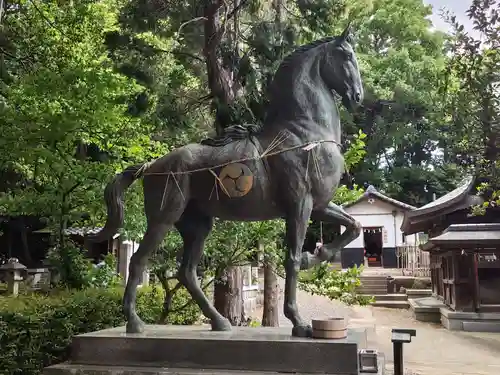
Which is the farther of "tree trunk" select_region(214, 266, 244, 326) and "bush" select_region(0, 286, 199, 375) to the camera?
"tree trunk" select_region(214, 266, 244, 326)

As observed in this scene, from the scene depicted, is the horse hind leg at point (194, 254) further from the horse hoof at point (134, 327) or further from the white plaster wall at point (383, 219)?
the white plaster wall at point (383, 219)

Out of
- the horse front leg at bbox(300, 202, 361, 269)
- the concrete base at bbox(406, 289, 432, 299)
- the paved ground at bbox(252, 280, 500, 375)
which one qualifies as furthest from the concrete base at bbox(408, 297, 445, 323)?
the horse front leg at bbox(300, 202, 361, 269)

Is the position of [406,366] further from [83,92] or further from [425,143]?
[425,143]

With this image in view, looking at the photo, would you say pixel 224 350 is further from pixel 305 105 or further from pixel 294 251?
pixel 305 105

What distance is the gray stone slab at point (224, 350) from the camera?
11.7 feet

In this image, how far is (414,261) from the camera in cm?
2348

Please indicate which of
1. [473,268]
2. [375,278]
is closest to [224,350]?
[473,268]

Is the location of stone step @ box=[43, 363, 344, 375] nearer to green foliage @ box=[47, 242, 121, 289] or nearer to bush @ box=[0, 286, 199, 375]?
bush @ box=[0, 286, 199, 375]

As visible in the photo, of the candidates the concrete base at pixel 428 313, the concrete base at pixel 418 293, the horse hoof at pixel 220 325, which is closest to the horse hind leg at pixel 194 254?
the horse hoof at pixel 220 325

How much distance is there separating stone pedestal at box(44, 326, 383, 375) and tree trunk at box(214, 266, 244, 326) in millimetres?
3451

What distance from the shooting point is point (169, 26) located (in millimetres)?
8414

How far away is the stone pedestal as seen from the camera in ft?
11.7

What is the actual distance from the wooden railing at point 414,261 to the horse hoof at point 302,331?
19.8m

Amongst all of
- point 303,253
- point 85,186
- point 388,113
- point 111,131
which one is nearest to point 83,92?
point 111,131
